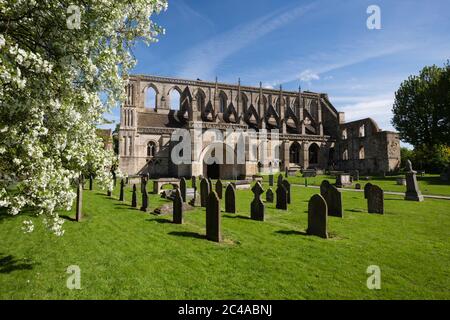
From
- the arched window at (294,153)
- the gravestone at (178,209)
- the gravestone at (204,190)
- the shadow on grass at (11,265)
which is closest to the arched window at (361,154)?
the arched window at (294,153)

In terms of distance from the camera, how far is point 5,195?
15.5 feet

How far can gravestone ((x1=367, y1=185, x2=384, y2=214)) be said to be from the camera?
38.4ft

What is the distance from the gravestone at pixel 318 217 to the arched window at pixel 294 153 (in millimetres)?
36773

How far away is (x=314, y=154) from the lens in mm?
45938

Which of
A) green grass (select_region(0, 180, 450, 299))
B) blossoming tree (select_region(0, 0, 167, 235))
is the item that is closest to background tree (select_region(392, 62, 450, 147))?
green grass (select_region(0, 180, 450, 299))

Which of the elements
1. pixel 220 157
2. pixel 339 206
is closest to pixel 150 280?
pixel 339 206

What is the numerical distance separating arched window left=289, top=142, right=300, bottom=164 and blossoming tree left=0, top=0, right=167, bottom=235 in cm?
3977

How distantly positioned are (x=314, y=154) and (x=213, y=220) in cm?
4124

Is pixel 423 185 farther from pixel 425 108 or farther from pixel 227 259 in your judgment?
pixel 227 259

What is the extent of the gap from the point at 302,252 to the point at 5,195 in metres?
6.33

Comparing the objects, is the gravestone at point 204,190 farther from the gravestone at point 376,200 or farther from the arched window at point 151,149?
the arched window at point 151,149

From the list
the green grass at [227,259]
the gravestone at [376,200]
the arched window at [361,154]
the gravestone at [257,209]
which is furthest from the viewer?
the arched window at [361,154]

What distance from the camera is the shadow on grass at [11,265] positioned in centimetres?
562
